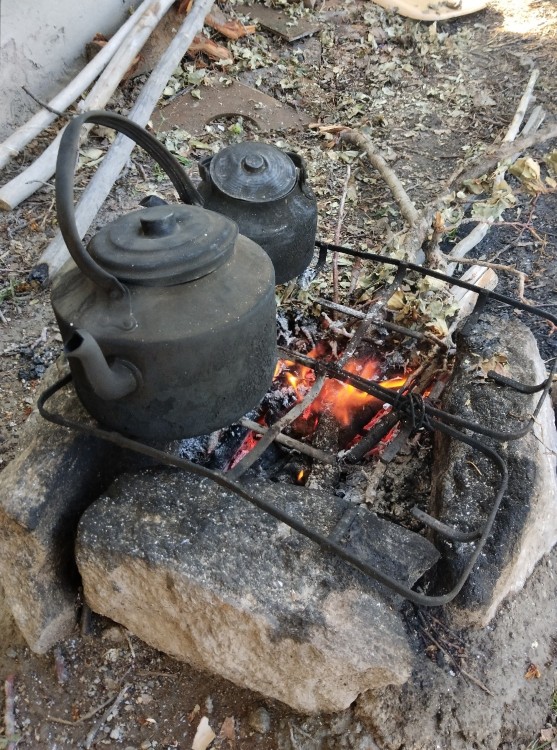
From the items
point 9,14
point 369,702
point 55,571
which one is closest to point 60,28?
point 9,14

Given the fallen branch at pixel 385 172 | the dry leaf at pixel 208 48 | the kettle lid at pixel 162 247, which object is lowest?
the fallen branch at pixel 385 172

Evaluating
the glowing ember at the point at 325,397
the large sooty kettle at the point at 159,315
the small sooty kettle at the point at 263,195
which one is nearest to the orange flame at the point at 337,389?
the glowing ember at the point at 325,397

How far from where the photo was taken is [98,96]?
4.89m

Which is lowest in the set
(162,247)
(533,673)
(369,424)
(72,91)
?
(533,673)

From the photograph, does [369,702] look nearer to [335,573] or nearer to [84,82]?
[335,573]

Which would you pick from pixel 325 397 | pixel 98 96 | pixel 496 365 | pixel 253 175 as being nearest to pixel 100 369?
pixel 325 397

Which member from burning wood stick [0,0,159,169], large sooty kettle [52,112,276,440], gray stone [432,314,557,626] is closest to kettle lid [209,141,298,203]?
large sooty kettle [52,112,276,440]

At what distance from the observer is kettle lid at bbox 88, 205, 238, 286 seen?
6.09 feet

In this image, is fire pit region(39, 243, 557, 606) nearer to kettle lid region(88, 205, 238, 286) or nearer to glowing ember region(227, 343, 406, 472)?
glowing ember region(227, 343, 406, 472)

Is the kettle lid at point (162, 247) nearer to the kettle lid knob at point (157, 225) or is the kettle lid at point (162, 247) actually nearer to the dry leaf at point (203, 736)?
the kettle lid knob at point (157, 225)

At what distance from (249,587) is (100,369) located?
839mm

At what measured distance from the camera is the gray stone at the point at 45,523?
2.11 metres

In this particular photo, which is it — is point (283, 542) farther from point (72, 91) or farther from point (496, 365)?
point (72, 91)

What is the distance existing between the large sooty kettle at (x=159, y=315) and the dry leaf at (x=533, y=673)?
4.88 feet
